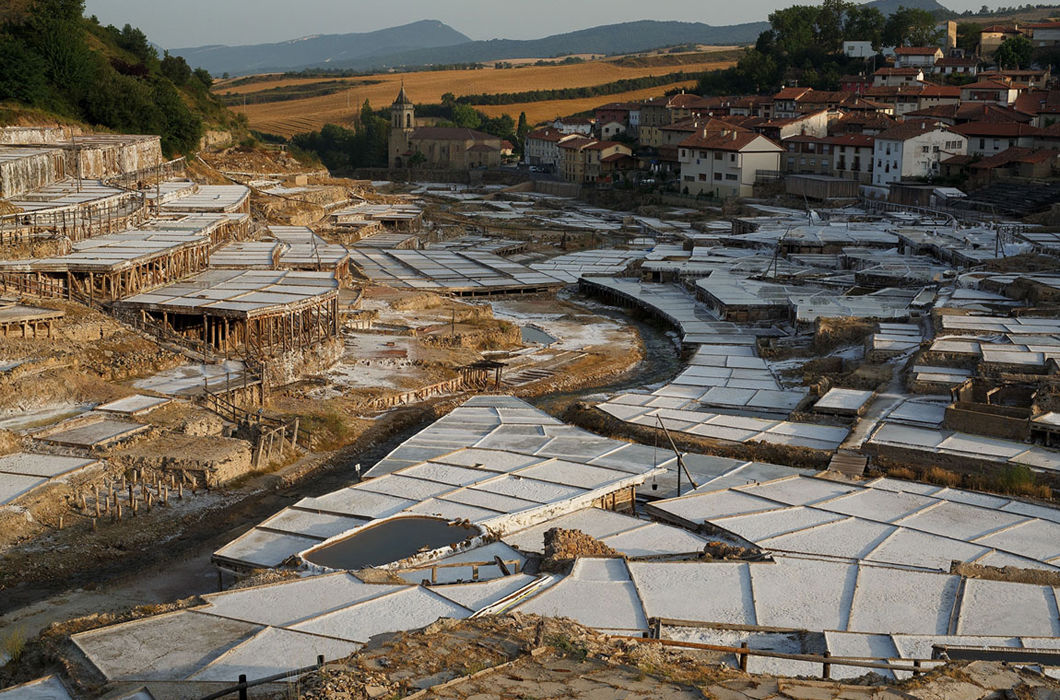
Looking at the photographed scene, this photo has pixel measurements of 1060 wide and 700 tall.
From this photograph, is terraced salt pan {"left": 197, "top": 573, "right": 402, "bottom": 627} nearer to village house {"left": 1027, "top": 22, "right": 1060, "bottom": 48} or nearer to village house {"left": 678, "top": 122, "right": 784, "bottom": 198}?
village house {"left": 678, "top": 122, "right": 784, "bottom": 198}

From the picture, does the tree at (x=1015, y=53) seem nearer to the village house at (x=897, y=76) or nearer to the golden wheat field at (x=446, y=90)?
the village house at (x=897, y=76)

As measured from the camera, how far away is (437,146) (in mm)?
80062

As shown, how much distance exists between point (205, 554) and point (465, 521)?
344cm

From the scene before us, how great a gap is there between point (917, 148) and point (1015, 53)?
89.0 ft

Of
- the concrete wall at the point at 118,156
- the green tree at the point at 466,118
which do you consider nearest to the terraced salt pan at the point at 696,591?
the concrete wall at the point at 118,156

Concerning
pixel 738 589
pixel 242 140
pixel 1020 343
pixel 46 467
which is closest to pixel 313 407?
pixel 46 467

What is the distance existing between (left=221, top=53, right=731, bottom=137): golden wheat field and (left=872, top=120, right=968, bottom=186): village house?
52171 millimetres

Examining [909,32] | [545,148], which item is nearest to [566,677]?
[545,148]

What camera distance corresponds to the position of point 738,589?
38.6 ft

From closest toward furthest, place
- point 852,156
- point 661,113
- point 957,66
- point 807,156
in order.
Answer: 1. point 852,156
2. point 807,156
3. point 957,66
4. point 661,113

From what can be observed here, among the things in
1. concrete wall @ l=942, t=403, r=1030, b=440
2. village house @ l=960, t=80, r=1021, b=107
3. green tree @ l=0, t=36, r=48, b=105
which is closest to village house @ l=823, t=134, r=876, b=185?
village house @ l=960, t=80, r=1021, b=107

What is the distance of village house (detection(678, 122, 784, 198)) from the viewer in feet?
183

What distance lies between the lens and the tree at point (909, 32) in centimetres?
8331

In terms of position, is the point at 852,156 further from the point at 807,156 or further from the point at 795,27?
the point at 795,27
